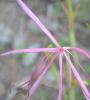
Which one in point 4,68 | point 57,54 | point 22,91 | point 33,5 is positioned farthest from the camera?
point 4,68

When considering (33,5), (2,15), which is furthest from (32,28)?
(33,5)

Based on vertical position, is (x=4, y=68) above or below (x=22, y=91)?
above

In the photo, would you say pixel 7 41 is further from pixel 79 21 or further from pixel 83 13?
pixel 83 13

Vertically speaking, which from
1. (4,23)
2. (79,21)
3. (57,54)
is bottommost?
(57,54)

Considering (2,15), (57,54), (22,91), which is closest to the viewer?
(57,54)

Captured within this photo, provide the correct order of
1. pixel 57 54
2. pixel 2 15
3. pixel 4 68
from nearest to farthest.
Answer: pixel 57 54, pixel 4 68, pixel 2 15

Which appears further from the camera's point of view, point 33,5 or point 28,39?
point 28,39

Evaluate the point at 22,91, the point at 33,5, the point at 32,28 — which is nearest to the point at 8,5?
the point at 32,28

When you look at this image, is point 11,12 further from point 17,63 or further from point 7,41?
point 17,63

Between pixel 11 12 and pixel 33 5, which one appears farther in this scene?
pixel 11 12
